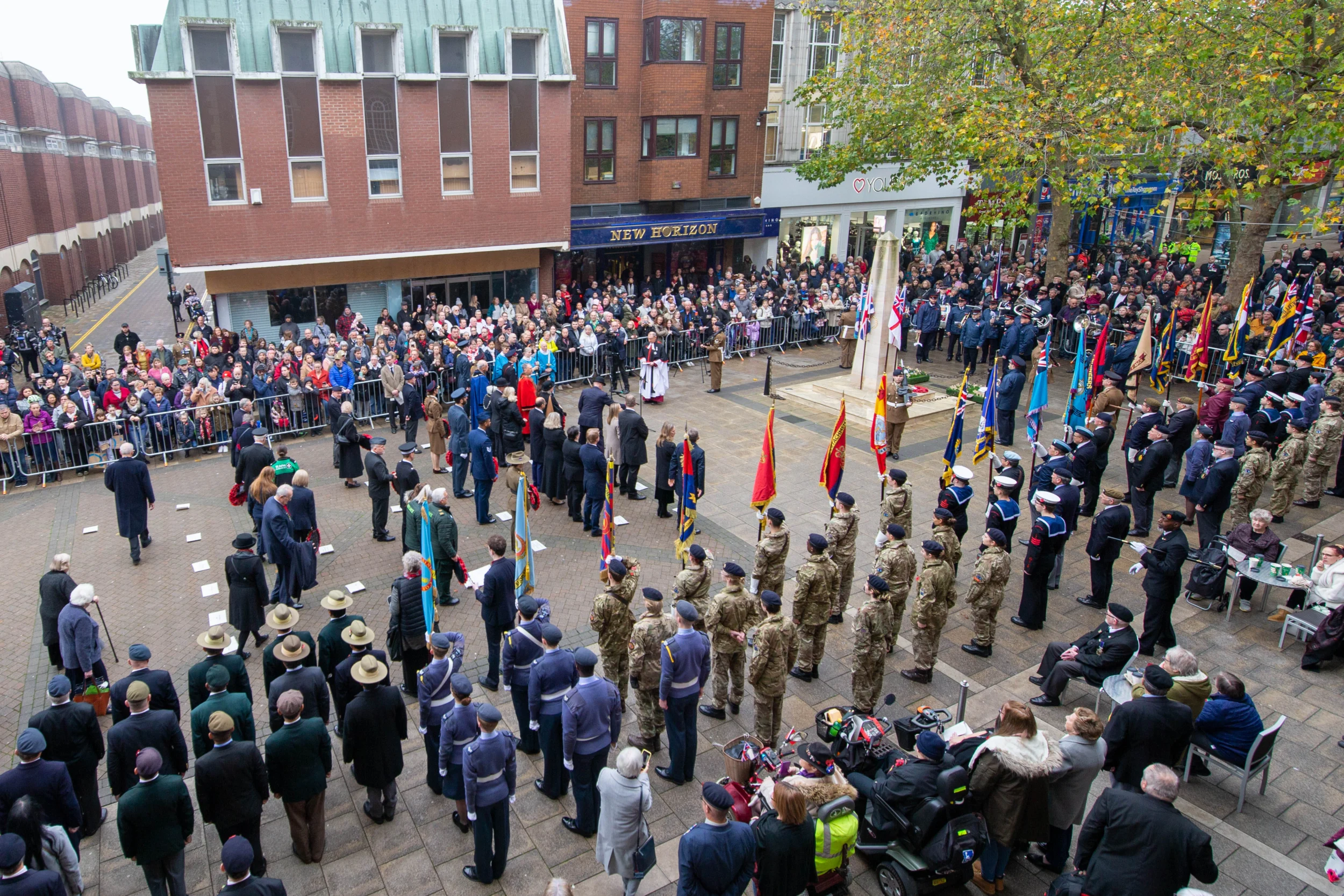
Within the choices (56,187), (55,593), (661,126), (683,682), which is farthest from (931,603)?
(56,187)

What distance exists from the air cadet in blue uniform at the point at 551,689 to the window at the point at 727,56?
26432mm

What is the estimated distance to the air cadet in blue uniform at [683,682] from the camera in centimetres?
732

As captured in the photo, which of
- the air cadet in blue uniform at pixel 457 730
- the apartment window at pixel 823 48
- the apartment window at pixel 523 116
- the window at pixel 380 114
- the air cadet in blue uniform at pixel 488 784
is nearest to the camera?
the air cadet in blue uniform at pixel 488 784

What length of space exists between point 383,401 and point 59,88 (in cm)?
3574

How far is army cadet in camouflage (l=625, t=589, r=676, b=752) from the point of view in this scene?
763 cm

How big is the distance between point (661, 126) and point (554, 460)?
61.0 feet

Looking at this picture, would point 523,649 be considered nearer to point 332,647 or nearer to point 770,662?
point 332,647

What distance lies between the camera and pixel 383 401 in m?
18.1

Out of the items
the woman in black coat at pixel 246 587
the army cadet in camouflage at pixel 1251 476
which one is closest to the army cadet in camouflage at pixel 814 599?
the woman in black coat at pixel 246 587

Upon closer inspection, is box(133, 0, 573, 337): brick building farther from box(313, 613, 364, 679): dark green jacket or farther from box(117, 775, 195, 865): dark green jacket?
box(117, 775, 195, 865): dark green jacket

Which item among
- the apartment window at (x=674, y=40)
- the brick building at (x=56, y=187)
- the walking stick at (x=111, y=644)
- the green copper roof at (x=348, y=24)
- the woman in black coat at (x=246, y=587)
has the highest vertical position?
the apartment window at (x=674, y=40)

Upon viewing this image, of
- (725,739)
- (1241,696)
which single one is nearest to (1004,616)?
(1241,696)

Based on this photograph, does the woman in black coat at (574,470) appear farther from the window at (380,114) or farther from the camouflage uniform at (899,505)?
the window at (380,114)

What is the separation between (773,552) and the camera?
9.77m
